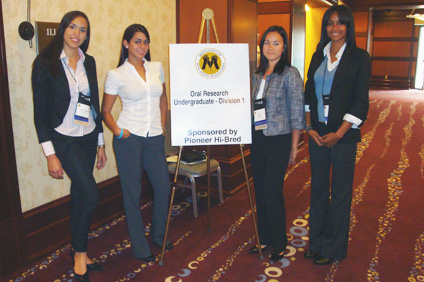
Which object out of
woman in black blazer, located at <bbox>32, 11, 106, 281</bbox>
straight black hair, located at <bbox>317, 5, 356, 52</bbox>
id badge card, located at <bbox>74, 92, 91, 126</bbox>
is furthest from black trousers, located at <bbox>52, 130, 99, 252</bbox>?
straight black hair, located at <bbox>317, 5, 356, 52</bbox>

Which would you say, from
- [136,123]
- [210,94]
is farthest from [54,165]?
[210,94]

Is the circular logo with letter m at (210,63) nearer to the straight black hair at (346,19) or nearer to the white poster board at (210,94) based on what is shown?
the white poster board at (210,94)

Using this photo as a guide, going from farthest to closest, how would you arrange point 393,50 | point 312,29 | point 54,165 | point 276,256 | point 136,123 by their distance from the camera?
point 393,50 → point 312,29 → point 276,256 → point 136,123 → point 54,165

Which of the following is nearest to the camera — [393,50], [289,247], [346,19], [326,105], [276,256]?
[346,19]

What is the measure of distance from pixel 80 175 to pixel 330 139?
1540 mm

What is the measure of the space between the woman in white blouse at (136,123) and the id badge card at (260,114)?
2.19 feet

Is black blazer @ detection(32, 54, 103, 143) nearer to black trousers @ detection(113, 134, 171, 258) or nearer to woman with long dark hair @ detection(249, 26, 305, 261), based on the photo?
black trousers @ detection(113, 134, 171, 258)

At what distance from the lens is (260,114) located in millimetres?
2535

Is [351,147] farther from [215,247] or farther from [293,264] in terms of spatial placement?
[215,247]

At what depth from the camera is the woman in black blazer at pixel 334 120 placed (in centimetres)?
239

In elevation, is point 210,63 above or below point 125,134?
above

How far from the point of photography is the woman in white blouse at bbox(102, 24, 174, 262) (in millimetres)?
2559

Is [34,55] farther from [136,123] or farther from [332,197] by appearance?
[332,197]

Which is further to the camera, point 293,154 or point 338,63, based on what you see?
point 293,154
